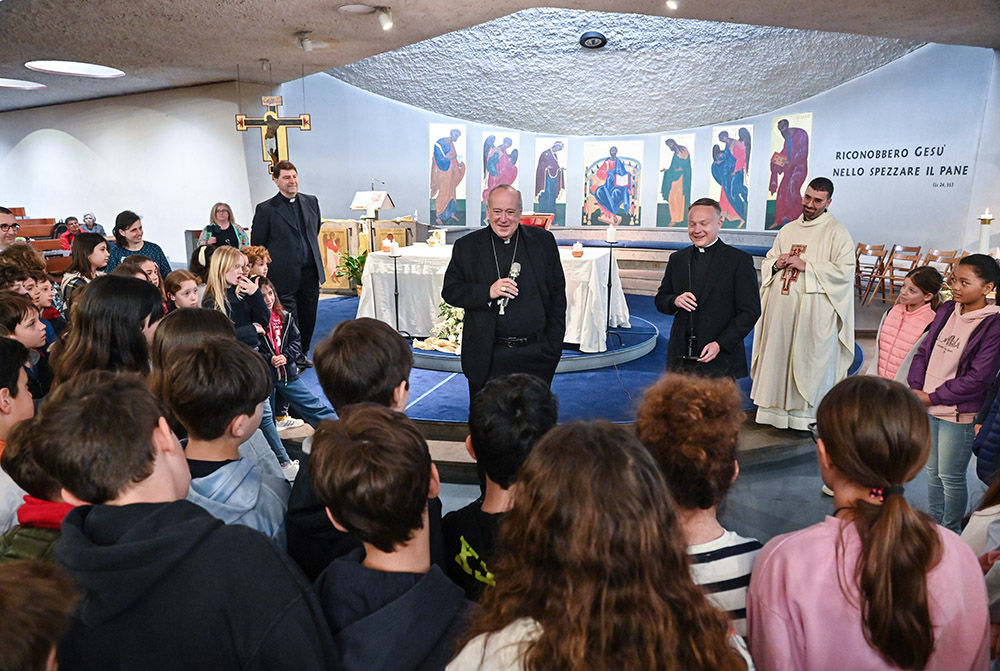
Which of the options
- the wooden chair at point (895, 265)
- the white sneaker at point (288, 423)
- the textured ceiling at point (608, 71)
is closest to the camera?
the white sneaker at point (288, 423)

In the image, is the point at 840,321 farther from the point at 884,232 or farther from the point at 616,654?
the point at 884,232

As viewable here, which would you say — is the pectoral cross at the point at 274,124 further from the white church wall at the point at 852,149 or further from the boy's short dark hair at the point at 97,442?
the boy's short dark hair at the point at 97,442

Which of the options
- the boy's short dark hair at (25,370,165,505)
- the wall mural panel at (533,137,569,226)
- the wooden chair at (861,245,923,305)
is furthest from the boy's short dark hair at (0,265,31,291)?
the wall mural panel at (533,137,569,226)

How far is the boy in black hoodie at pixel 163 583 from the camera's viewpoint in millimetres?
1033

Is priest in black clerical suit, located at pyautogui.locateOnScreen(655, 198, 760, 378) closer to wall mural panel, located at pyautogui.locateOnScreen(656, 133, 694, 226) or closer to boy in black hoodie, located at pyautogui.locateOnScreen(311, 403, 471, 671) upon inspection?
boy in black hoodie, located at pyautogui.locateOnScreen(311, 403, 471, 671)

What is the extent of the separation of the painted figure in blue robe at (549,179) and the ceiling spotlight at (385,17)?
6.43 m

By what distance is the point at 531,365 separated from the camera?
11.4 feet

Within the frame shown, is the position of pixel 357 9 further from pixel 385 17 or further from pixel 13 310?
pixel 13 310

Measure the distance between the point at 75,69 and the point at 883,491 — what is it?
1155 centimetres

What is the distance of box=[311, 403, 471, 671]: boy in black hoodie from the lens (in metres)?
1.19

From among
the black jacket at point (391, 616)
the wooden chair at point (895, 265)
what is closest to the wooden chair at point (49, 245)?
the black jacket at point (391, 616)

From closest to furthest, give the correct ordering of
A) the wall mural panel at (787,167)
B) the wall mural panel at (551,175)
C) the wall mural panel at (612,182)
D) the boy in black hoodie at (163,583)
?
1. the boy in black hoodie at (163,583)
2. the wall mural panel at (787,167)
3. the wall mural panel at (612,182)
4. the wall mural panel at (551,175)

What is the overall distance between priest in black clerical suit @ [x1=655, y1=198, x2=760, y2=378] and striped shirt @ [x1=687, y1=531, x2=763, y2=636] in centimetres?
210

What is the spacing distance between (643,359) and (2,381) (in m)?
5.38
